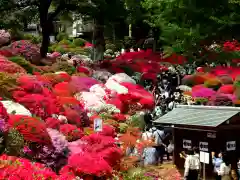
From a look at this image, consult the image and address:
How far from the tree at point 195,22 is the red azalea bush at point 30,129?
21.1 meters

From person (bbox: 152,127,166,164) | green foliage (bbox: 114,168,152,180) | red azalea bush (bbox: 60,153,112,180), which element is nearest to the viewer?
red azalea bush (bbox: 60,153,112,180)

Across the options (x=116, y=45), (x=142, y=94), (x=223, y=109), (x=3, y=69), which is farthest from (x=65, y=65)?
(x=116, y=45)

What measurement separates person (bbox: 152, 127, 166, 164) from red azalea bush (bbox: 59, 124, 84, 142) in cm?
259

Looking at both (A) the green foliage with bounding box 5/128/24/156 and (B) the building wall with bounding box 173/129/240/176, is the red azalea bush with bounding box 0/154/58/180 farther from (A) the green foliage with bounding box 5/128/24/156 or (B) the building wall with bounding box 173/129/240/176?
(B) the building wall with bounding box 173/129/240/176

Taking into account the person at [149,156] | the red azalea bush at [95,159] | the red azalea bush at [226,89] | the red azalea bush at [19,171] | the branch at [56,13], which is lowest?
the red azalea bush at [226,89]

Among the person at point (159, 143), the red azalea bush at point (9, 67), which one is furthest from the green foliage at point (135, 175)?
the red azalea bush at point (9, 67)

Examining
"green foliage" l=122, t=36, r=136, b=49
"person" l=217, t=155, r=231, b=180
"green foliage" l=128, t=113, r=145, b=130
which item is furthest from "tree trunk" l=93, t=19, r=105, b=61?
"person" l=217, t=155, r=231, b=180

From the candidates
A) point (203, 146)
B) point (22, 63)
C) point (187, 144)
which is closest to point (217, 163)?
point (203, 146)

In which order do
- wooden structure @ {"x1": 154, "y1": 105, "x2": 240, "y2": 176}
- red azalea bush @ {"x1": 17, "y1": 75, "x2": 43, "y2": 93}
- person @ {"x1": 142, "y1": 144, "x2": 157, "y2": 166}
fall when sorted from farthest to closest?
red azalea bush @ {"x1": 17, "y1": 75, "x2": 43, "y2": 93} < person @ {"x1": 142, "y1": 144, "x2": 157, "y2": 166} < wooden structure @ {"x1": 154, "y1": 105, "x2": 240, "y2": 176}

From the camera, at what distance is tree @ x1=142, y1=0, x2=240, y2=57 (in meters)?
35.2

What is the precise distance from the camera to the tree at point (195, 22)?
115 ft

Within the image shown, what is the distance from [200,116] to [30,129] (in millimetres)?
5681

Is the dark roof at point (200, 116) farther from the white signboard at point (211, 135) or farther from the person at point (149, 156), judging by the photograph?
the person at point (149, 156)

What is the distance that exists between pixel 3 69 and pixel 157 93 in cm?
863
